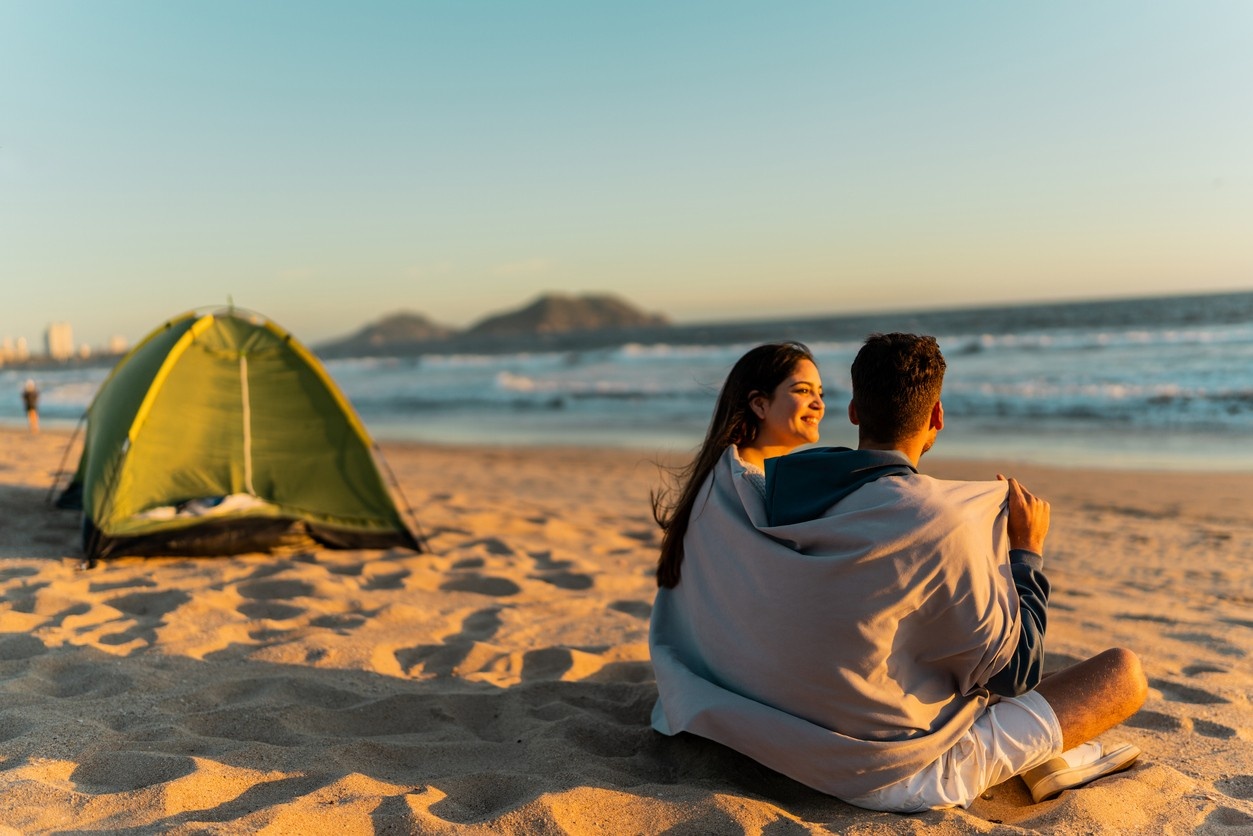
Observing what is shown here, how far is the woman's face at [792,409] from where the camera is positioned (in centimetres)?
280

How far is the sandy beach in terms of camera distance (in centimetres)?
257

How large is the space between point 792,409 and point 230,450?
15.8 ft

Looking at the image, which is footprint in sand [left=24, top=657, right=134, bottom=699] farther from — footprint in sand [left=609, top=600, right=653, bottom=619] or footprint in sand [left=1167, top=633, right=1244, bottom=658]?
footprint in sand [left=1167, top=633, right=1244, bottom=658]

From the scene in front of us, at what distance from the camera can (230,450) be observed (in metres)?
6.35

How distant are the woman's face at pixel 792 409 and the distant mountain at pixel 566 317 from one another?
79.3 meters

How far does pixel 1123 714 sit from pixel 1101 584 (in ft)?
10.2

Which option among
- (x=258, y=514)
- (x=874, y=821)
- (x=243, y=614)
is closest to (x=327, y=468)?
(x=258, y=514)

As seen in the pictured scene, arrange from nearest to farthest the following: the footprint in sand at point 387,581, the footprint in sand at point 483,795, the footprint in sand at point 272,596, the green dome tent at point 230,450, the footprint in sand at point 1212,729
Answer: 1. the footprint in sand at point 483,795
2. the footprint in sand at point 1212,729
3. the footprint in sand at point 272,596
4. the footprint in sand at point 387,581
5. the green dome tent at point 230,450

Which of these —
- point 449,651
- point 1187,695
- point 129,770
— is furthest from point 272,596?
point 1187,695

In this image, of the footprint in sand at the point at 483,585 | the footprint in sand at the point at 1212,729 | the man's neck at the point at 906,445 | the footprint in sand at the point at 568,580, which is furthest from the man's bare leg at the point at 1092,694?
the footprint in sand at the point at 483,585

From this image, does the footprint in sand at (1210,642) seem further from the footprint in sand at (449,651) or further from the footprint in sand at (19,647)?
the footprint in sand at (19,647)

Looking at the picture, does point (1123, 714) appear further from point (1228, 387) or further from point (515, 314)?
point (515, 314)

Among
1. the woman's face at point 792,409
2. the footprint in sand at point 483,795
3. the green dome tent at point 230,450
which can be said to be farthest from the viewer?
the green dome tent at point 230,450

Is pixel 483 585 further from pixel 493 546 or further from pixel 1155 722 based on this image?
pixel 1155 722
